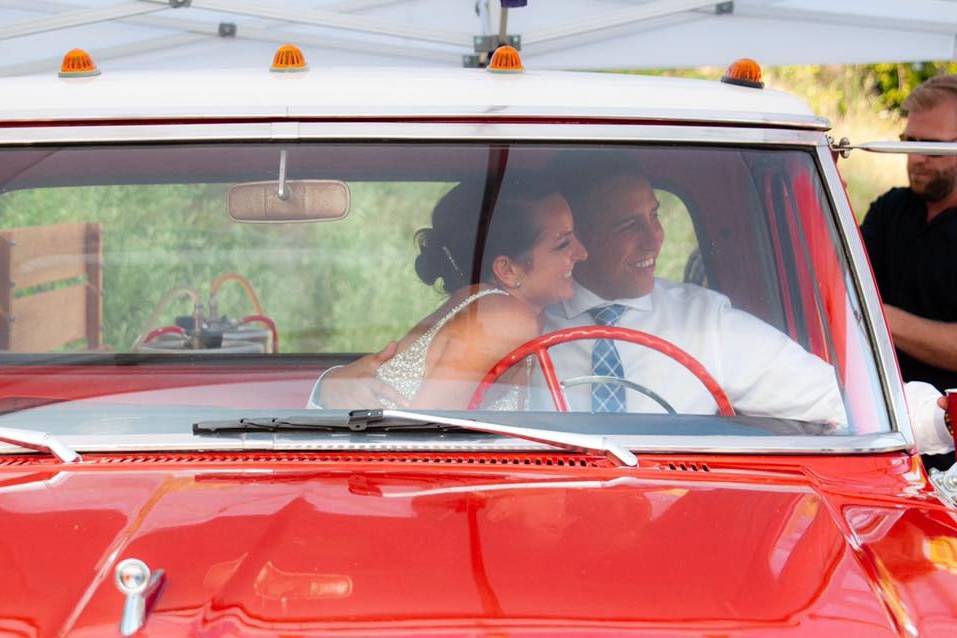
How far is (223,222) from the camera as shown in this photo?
8.93 feet

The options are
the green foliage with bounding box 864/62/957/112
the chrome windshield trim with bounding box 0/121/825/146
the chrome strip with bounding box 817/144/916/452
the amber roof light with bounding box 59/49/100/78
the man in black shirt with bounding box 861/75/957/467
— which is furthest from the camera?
the green foliage with bounding box 864/62/957/112

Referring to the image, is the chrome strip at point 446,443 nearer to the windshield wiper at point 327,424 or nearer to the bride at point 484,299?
the windshield wiper at point 327,424

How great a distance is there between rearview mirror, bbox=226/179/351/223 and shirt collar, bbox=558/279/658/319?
46 centimetres

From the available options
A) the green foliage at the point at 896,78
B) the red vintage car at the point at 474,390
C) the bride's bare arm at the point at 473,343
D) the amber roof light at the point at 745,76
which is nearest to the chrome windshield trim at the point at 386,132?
the red vintage car at the point at 474,390

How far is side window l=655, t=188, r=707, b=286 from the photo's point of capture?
9.06 feet

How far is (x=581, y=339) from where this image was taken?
2.53 meters

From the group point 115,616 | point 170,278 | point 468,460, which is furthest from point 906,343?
point 115,616

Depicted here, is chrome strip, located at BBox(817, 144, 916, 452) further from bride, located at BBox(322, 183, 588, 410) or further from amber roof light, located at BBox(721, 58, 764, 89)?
bride, located at BBox(322, 183, 588, 410)

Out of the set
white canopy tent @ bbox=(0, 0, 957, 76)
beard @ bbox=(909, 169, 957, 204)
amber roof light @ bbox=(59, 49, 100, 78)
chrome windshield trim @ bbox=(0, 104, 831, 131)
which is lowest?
beard @ bbox=(909, 169, 957, 204)

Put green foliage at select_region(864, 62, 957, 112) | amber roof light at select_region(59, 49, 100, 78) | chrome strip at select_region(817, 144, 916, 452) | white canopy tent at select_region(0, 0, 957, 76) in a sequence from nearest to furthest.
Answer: chrome strip at select_region(817, 144, 916, 452) < amber roof light at select_region(59, 49, 100, 78) < white canopy tent at select_region(0, 0, 957, 76) < green foliage at select_region(864, 62, 957, 112)

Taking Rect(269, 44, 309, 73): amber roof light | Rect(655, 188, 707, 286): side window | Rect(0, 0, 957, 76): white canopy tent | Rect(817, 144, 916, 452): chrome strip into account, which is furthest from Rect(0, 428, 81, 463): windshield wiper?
Rect(0, 0, 957, 76): white canopy tent

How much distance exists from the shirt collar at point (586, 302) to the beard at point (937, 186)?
2296mm

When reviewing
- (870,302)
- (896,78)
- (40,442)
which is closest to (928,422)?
(870,302)

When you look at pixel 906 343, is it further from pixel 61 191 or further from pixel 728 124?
pixel 61 191
